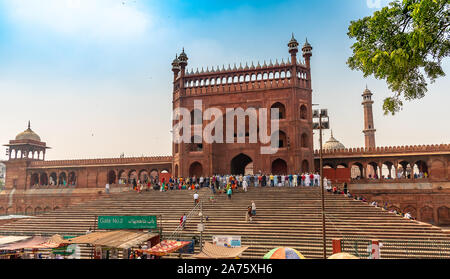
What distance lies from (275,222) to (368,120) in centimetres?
3181

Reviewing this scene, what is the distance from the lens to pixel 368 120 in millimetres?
44031

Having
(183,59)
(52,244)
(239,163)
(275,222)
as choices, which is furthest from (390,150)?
(52,244)

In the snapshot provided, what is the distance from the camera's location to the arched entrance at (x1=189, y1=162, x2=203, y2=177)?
31594 millimetres

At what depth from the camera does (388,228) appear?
15805 mm

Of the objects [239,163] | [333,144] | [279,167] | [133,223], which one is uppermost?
[333,144]

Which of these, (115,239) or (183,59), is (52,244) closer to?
(115,239)

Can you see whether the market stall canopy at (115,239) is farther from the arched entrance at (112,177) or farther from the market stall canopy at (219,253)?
the arched entrance at (112,177)

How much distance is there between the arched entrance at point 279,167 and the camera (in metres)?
30.6

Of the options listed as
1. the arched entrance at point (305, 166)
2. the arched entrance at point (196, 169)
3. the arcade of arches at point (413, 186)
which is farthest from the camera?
the arched entrance at point (196, 169)

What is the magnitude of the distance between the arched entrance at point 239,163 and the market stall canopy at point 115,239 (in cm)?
1938

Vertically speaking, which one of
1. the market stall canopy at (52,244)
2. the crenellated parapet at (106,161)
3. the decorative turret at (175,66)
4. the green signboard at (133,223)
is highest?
the decorative turret at (175,66)

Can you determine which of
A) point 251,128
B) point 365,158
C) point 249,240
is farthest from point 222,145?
point 249,240

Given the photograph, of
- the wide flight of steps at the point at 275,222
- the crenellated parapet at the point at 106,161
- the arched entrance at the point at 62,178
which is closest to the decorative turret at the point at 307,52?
the wide flight of steps at the point at 275,222

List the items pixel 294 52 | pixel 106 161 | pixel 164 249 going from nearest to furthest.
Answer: pixel 164 249 → pixel 294 52 → pixel 106 161
